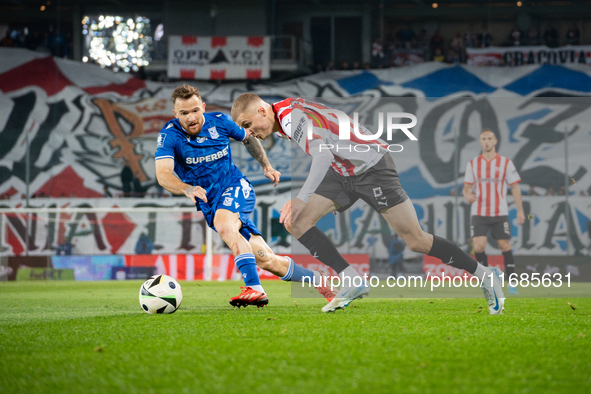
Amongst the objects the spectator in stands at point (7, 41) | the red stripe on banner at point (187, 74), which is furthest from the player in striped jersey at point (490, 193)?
the spectator in stands at point (7, 41)

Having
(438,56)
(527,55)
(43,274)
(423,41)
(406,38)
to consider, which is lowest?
(43,274)

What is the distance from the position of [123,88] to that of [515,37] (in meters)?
14.4

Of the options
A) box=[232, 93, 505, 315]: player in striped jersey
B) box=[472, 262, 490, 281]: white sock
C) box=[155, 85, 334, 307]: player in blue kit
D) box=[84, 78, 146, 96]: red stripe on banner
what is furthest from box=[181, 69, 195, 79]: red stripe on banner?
box=[472, 262, 490, 281]: white sock

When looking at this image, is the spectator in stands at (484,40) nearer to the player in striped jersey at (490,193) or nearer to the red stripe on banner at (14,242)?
the player in striped jersey at (490,193)

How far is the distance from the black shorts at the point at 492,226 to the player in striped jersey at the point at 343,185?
1.97 meters

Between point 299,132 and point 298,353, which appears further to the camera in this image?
point 299,132

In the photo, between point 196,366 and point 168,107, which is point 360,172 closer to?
point 196,366

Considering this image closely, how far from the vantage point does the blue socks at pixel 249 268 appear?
5602 mm

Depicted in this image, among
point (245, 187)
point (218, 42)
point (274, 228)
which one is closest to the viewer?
point (245, 187)

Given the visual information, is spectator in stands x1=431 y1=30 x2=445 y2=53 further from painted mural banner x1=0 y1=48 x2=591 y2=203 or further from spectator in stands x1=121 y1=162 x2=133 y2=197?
spectator in stands x1=121 y1=162 x2=133 y2=197

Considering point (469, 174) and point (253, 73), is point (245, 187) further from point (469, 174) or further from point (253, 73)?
point (253, 73)

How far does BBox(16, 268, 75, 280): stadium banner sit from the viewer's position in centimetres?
1427

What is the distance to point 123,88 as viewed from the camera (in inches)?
890

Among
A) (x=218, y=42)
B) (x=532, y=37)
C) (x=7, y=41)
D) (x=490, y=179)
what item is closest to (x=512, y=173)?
(x=490, y=179)
